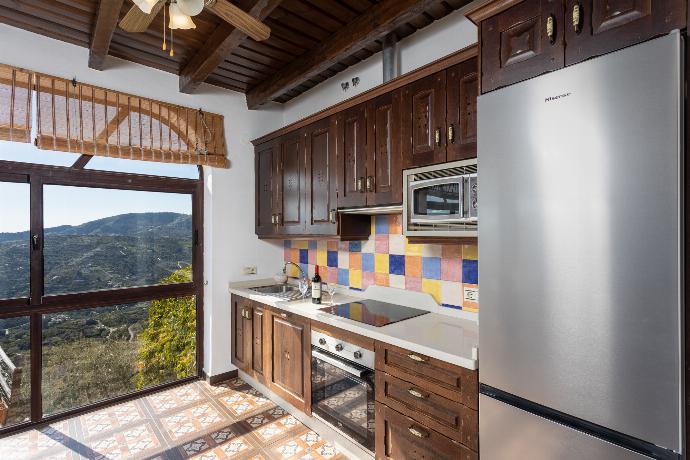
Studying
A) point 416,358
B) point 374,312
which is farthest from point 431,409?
point 374,312

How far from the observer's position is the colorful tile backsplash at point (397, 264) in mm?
2072

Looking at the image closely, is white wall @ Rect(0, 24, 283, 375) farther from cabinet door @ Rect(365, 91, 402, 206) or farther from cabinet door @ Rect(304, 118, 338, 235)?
cabinet door @ Rect(365, 91, 402, 206)

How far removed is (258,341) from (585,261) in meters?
2.41

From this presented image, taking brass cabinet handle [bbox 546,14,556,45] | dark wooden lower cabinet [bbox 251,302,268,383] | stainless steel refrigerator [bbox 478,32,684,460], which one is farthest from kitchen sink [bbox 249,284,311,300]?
brass cabinet handle [bbox 546,14,556,45]

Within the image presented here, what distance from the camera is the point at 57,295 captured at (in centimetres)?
254

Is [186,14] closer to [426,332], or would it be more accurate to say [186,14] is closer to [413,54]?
[413,54]

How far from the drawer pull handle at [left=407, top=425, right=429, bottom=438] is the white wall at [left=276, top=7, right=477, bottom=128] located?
208cm

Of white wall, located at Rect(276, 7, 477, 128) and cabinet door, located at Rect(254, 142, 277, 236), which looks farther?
cabinet door, located at Rect(254, 142, 277, 236)

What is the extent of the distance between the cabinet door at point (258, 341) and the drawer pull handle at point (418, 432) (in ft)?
4.77

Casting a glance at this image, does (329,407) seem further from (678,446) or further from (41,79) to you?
(41,79)

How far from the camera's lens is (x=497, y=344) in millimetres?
1326

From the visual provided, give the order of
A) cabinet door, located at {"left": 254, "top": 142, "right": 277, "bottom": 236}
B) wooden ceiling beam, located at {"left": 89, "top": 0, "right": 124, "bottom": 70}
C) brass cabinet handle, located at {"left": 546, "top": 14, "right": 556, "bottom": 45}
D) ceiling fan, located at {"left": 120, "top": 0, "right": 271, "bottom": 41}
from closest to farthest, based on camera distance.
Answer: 1. brass cabinet handle, located at {"left": 546, "top": 14, "right": 556, "bottom": 45}
2. ceiling fan, located at {"left": 120, "top": 0, "right": 271, "bottom": 41}
3. wooden ceiling beam, located at {"left": 89, "top": 0, "right": 124, "bottom": 70}
4. cabinet door, located at {"left": 254, "top": 142, "right": 277, "bottom": 236}

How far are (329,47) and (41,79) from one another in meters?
1.91

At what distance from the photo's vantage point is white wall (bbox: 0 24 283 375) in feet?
9.16
